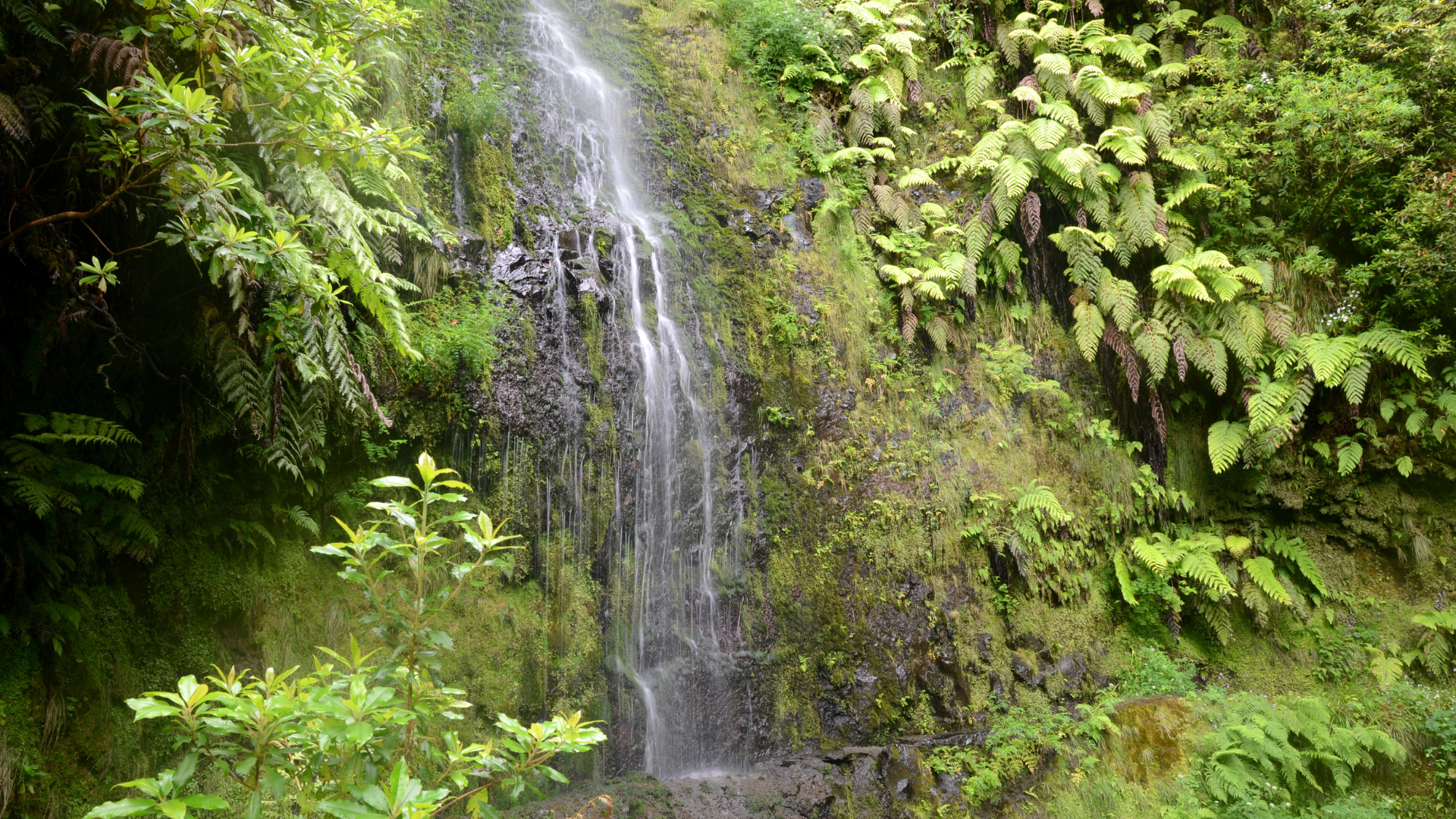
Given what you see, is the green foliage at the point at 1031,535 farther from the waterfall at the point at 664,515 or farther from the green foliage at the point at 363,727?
the green foliage at the point at 363,727

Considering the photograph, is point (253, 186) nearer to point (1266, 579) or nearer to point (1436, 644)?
point (1266, 579)

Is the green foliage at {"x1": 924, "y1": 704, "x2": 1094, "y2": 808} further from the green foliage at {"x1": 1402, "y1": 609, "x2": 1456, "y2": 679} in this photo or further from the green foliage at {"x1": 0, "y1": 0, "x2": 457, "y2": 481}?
the green foliage at {"x1": 0, "y1": 0, "x2": 457, "y2": 481}

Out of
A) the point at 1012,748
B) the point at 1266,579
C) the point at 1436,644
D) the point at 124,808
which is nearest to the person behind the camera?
→ the point at 124,808

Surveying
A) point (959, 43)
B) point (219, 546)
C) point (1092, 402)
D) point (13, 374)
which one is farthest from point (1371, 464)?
point (13, 374)

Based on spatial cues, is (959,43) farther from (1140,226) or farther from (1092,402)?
(1092,402)

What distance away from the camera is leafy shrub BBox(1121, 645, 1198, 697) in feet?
21.0

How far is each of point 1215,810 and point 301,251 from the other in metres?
7.15

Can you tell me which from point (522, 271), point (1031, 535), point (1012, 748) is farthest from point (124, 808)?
point (1031, 535)

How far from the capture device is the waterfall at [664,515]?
5.51 metres

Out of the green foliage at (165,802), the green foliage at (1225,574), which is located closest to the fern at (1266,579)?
the green foliage at (1225,574)

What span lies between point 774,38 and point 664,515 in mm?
6080

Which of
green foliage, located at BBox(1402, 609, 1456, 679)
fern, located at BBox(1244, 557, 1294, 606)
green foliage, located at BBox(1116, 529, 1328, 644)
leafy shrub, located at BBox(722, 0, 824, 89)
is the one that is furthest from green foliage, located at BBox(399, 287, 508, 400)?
green foliage, located at BBox(1402, 609, 1456, 679)

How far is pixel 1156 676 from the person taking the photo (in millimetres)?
6500

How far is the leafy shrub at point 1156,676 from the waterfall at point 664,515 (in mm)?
3692
